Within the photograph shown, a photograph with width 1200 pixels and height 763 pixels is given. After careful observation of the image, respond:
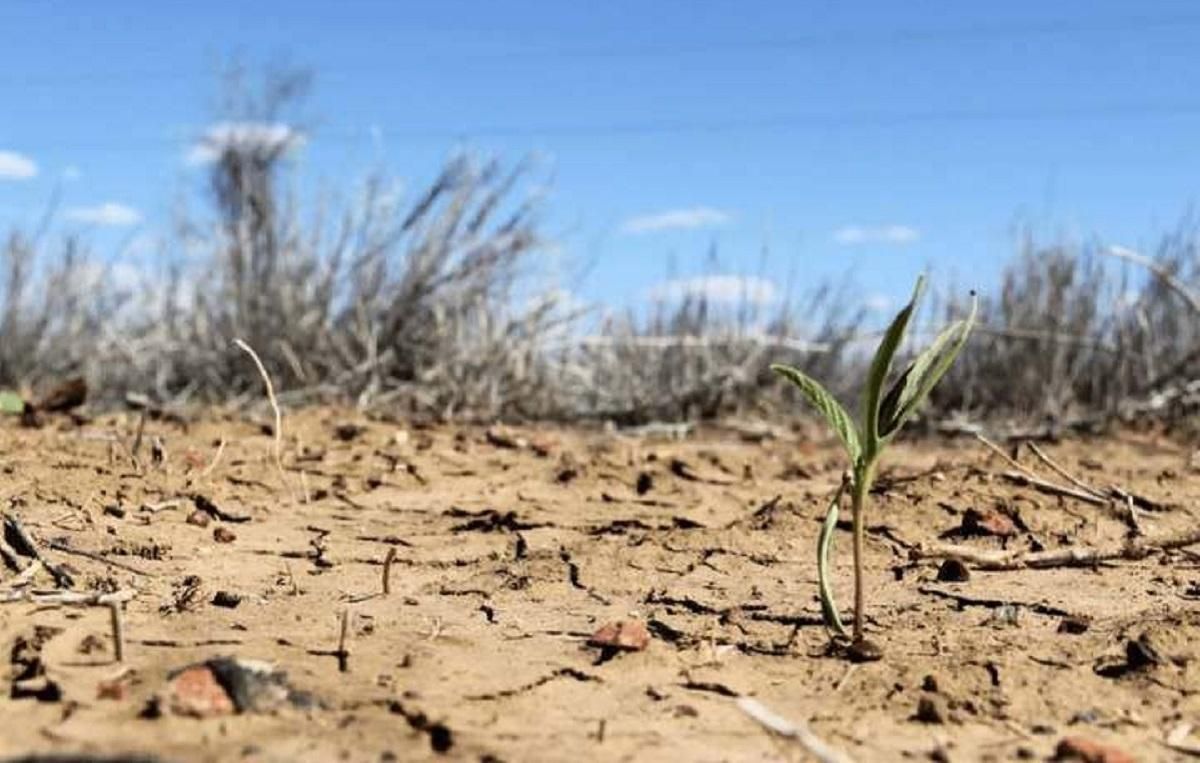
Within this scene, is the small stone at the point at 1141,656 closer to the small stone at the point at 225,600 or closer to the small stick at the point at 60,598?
the small stone at the point at 225,600

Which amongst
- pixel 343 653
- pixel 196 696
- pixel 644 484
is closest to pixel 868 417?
pixel 343 653

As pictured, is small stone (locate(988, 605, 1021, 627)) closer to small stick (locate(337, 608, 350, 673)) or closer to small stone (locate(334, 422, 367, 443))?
small stick (locate(337, 608, 350, 673))

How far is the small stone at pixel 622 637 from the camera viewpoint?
2363 mm

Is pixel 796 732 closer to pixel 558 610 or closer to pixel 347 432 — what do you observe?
pixel 558 610

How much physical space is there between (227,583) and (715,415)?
16.4ft

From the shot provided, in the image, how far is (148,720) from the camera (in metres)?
1.86

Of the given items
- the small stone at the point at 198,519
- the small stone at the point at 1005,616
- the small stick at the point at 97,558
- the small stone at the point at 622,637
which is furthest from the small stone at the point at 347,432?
the small stone at the point at 1005,616

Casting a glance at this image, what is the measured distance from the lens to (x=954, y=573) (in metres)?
2.98

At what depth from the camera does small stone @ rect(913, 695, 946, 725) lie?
6.75 ft

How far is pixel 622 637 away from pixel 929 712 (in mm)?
561

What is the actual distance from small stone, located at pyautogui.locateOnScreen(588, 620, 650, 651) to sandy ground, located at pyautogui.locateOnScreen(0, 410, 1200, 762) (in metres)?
0.02

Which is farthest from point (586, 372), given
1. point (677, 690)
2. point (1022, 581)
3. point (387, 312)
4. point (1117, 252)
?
point (677, 690)

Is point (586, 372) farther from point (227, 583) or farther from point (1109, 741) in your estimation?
point (1109, 741)

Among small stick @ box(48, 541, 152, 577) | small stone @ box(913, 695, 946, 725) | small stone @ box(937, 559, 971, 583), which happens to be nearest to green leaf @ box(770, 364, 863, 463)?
small stone @ box(913, 695, 946, 725)
